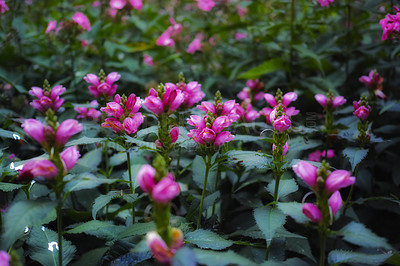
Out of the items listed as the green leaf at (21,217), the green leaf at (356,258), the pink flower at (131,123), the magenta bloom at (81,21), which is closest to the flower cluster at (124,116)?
the pink flower at (131,123)

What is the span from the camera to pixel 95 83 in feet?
6.48

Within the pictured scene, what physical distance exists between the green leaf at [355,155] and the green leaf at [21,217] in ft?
4.53

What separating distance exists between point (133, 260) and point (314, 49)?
2.40 meters

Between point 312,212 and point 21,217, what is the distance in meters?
0.96

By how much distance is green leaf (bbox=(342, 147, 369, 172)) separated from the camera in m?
1.74

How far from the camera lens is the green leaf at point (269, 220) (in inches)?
52.7

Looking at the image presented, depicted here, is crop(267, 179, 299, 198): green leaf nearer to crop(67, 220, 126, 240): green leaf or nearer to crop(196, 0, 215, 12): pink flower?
crop(67, 220, 126, 240): green leaf

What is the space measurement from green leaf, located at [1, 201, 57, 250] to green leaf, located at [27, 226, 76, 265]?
43cm

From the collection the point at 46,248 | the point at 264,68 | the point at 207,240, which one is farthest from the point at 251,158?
the point at 264,68

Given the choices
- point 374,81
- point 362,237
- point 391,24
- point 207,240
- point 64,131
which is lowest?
point 207,240

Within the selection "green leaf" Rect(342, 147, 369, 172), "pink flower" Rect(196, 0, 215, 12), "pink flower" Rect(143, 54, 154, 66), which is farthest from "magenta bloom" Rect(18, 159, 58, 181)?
"pink flower" Rect(196, 0, 215, 12)

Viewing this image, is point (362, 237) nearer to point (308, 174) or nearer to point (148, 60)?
point (308, 174)

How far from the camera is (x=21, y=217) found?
1106mm

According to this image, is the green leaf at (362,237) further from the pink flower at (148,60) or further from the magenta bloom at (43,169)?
the pink flower at (148,60)
